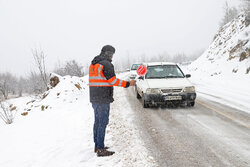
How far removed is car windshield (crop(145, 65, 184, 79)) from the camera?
6580 mm

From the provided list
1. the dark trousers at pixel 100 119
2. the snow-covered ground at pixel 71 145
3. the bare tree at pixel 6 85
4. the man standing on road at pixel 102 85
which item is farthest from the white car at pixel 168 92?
the bare tree at pixel 6 85

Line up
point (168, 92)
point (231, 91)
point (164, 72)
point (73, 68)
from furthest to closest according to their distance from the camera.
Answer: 1. point (73, 68)
2. point (231, 91)
3. point (164, 72)
4. point (168, 92)

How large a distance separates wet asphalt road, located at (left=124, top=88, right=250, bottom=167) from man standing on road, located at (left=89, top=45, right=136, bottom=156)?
109cm

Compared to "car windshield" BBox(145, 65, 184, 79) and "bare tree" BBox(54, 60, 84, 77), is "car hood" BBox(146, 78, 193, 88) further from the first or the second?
"bare tree" BBox(54, 60, 84, 77)

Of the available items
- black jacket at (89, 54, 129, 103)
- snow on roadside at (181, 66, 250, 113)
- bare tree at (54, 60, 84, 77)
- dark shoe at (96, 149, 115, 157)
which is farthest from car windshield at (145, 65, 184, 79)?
bare tree at (54, 60, 84, 77)

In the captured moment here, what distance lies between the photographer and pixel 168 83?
5.86m

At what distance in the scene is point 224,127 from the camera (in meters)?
4.22

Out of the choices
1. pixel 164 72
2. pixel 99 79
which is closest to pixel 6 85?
pixel 164 72

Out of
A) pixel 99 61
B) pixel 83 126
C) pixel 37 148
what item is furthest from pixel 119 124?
pixel 99 61

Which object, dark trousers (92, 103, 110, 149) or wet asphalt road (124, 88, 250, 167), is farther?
dark trousers (92, 103, 110, 149)

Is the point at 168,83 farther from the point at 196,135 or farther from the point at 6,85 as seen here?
the point at 6,85

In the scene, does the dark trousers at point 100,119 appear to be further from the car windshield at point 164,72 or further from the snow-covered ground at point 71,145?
the car windshield at point 164,72

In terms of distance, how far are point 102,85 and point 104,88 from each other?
0.07m

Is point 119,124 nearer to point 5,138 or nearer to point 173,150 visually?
point 173,150
